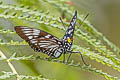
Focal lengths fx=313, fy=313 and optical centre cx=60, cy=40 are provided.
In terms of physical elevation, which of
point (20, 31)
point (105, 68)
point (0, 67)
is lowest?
point (105, 68)

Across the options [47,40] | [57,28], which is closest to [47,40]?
[47,40]

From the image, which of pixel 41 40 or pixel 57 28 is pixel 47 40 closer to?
pixel 41 40

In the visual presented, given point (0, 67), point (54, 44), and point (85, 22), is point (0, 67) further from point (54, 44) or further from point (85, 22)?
point (85, 22)

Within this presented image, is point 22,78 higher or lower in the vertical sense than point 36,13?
lower

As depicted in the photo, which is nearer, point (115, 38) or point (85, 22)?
point (85, 22)

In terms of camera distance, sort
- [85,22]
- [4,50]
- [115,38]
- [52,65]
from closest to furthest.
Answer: [4,50] < [85,22] < [52,65] < [115,38]

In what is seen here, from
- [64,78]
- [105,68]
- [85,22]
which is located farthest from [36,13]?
[105,68]
